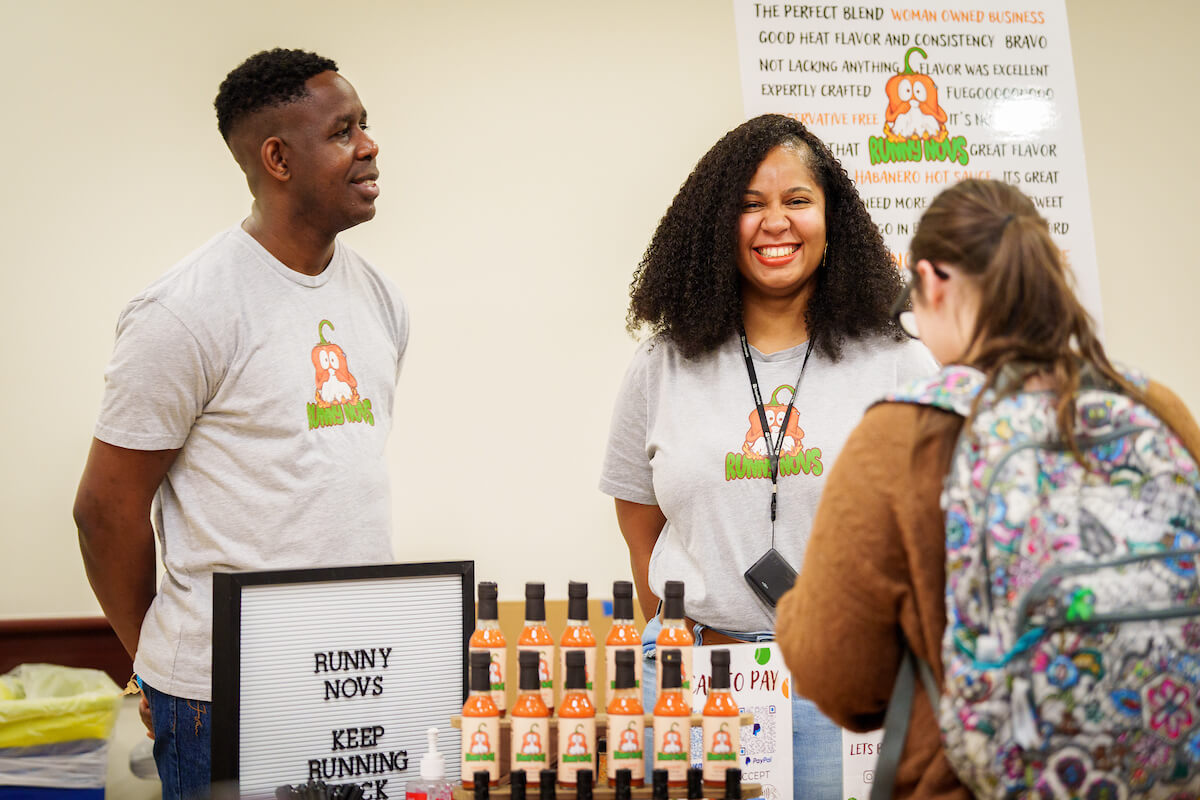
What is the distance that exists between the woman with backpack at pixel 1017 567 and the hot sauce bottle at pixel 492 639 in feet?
1.87

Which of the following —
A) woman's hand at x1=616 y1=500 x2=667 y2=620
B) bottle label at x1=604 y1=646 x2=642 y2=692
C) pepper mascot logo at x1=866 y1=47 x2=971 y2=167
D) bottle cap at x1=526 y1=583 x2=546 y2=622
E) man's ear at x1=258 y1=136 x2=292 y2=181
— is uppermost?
pepper mascot logo at x1=866 y1=47 x2=971 y2=167

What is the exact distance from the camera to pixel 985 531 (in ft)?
3.67

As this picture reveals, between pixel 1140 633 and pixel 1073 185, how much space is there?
7.76 feet

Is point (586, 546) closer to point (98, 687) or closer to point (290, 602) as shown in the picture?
point (98, 687)

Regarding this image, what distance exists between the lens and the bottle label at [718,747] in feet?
5.12

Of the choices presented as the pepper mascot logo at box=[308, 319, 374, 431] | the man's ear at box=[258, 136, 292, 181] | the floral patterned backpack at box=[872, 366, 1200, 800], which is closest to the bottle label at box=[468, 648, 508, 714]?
the pepper mascot logo at box=[308, 319, 374, 431]

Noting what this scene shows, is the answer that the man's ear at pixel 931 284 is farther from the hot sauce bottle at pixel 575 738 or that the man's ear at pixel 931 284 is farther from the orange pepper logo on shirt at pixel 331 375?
the orange pepper logo on shirt at pixel 331 375

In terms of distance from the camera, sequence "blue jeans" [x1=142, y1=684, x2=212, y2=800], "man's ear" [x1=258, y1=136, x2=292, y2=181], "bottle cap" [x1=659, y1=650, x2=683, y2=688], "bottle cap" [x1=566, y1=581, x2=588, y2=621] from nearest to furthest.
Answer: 1. "bottle cap" [x1=659, y1=650, x2=683, y2=688]
2. "bottle cap" [x1=566, y1=581, x2=588, y2=621]
3. "blue jeans" [x1=142, y1=684, x2=212, y2=800]
4. "man's ear" [x1=258, y1=136, x2=292, y2=181]

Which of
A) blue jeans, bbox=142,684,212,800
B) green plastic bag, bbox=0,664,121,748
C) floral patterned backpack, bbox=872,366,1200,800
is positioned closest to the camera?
floral patterned backpack, bbox=872,366,1200,800

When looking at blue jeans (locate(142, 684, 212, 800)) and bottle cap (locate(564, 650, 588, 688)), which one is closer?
bottle cap (locate(564, 650, 588, 688))

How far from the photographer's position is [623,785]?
1485 millimetres

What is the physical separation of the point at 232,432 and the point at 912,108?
6.95ft

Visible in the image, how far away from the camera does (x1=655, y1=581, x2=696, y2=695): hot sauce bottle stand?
1.64 metres

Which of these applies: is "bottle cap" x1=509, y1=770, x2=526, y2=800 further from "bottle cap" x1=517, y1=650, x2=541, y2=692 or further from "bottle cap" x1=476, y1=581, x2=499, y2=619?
"bottle cap" x1=476, y1=581, x2=499, y2=619
